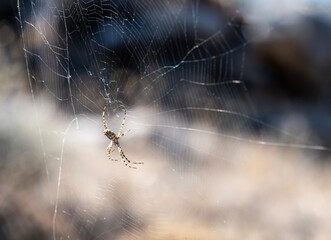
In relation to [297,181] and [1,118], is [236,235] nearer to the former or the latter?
[297,181]

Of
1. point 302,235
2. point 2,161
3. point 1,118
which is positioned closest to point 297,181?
point 302,235

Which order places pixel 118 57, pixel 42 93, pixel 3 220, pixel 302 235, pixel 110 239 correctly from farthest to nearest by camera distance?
pixel 42 93 < pixel 3 220 < pixel 118 57 < pixel 110 239 < pixel 302 235

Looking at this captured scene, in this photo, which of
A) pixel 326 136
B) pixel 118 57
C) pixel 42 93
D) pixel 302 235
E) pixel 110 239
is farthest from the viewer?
pixel 42 93

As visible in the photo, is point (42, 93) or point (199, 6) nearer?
point (42, 93)

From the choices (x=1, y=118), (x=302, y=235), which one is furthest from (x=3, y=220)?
(x=302, y=235)

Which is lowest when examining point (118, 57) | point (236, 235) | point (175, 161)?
point (236, 235)

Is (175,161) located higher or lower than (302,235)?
higher

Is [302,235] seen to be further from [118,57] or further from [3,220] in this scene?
[3,220]
